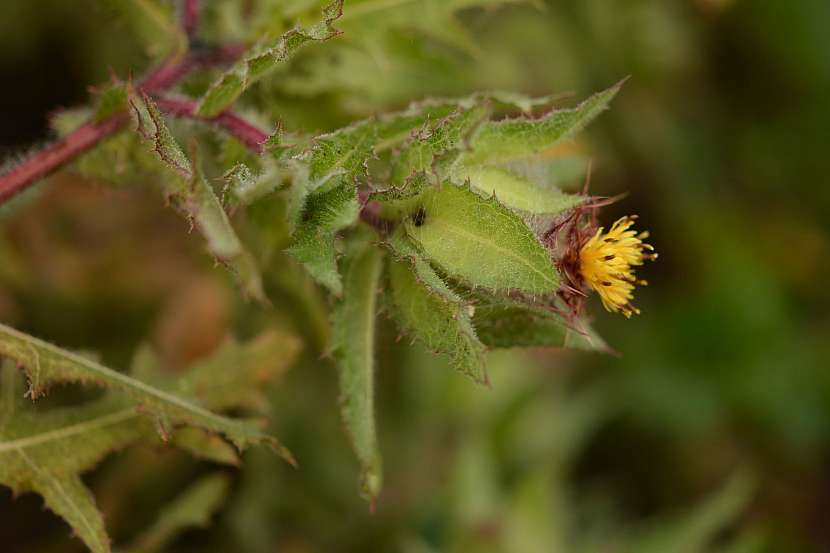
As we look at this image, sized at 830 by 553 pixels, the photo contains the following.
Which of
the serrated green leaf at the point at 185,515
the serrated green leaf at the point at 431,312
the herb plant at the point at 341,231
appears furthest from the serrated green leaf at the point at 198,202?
the serrated green leaf at the point at 185,515

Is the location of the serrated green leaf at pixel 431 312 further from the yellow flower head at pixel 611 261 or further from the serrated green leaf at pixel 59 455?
the serrated green leaf at pixel 59 455

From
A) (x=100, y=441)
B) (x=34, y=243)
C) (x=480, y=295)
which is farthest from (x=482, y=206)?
(x=34, y=243)

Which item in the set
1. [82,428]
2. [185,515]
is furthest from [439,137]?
[185,515]

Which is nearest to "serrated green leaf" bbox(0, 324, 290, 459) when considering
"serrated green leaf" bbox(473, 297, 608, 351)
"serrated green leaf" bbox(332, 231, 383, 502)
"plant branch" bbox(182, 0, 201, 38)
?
"serrated green leaf" bbox(332, 231, 383, 502)

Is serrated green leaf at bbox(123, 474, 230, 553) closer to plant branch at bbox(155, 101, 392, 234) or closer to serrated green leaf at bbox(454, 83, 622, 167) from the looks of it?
plant branch at bbox(155, 101, 392, 234)

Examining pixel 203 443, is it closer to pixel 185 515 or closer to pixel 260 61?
pixel 185 515

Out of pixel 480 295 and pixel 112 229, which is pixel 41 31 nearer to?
pixel 112 229
